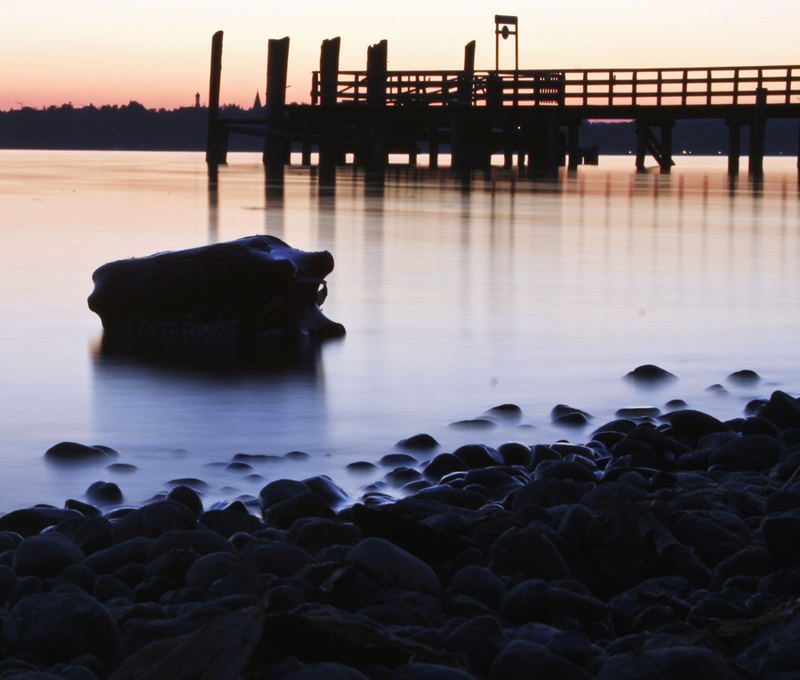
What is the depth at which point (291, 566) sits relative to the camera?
3301 millimetres

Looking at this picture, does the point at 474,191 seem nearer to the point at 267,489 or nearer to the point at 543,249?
the point at 543,249

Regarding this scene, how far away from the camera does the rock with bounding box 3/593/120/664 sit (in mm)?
2760

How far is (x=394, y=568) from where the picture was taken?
316 centimetres

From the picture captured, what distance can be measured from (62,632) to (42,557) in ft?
1.70

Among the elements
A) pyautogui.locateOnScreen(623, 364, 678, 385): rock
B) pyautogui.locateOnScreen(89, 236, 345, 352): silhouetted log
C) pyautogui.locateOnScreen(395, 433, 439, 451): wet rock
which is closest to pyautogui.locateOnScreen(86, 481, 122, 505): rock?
pyautogui.locateOnScreen(395, 433, 439, 451): wet rock

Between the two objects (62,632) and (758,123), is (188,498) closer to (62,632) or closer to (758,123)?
(62,632)

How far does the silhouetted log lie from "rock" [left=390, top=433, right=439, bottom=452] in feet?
6.45

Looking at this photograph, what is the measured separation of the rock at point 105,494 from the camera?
4.09 meters

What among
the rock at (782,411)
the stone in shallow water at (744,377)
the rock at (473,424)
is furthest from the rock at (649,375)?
the rock at (473,424)

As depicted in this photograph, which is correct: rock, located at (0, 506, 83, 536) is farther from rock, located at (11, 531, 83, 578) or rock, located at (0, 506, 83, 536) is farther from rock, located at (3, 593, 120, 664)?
rock, located at (3, 593, 120, 664)

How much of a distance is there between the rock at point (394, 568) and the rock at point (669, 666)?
0.68 m

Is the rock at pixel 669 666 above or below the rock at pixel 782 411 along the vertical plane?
below

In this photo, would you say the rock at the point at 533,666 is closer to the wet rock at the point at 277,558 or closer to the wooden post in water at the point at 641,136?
the wet rock at the point at 277,558

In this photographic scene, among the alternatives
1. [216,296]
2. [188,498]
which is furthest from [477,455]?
[216,296]
